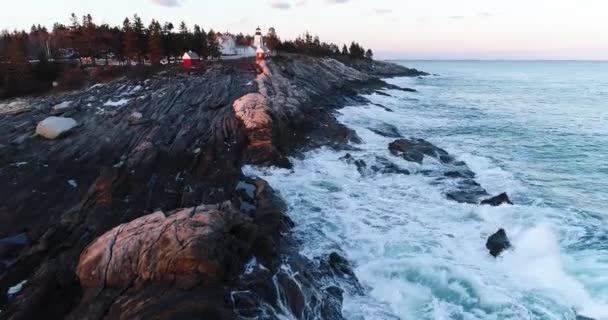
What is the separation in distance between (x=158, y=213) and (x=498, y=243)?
1187 cm

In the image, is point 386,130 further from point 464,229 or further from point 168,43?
point 168,43

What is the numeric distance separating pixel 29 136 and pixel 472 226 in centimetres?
2511

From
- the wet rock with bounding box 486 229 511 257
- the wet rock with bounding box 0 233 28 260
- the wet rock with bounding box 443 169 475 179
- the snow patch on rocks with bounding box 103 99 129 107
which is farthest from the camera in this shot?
the snow patch on rocks with bounding box 103 99 129 107

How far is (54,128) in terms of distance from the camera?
2394cm

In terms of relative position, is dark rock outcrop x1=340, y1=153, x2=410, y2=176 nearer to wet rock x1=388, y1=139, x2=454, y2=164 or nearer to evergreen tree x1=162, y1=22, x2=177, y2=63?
wet rock x1=388, y1=139, x2=454, y2=164

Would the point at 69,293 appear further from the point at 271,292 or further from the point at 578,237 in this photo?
the point at 578,237

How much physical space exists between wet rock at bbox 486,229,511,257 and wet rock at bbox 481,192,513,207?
3269 mm

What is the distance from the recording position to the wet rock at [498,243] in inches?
563

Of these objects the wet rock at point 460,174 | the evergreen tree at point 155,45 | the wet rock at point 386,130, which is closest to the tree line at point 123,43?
the evergreen tree at point 155,45

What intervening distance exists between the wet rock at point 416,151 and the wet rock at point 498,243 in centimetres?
993

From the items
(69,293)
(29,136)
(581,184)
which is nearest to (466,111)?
(581,184)

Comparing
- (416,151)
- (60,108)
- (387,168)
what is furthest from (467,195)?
(60,108)

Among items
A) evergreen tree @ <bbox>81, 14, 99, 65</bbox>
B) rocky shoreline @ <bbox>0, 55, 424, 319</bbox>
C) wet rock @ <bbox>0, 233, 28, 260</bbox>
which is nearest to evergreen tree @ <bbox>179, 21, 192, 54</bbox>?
evergreen tree @ <bbox>81, 14, 99, 65</bbox>

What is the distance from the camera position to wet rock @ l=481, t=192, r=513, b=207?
722 inches
